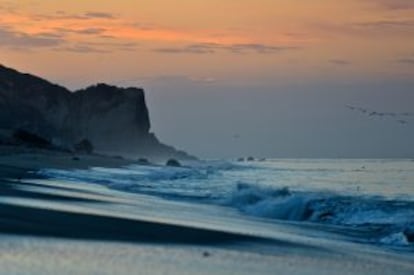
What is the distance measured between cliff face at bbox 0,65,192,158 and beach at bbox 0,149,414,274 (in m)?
117

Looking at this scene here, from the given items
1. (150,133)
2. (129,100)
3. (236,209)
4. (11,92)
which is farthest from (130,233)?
(150,133)

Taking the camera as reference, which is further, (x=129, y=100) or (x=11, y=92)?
(x=129, y=100)

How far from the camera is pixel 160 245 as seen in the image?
1503cm

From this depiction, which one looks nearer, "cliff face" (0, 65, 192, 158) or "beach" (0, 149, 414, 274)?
"beach" (0, 149, 414, 274)

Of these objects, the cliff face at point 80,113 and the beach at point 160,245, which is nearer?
the beach at point 160,245

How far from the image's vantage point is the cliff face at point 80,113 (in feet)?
470

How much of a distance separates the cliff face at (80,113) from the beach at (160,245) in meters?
117

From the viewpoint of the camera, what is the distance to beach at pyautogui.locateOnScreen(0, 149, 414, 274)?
12.2 metres

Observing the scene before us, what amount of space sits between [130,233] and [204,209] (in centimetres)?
968

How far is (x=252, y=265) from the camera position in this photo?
13.5 meters

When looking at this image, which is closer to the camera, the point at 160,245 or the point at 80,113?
the point at 160,245

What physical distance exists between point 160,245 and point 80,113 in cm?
14661

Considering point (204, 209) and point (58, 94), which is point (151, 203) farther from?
point (58, 94)

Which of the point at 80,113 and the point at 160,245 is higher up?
the point at 160,245
